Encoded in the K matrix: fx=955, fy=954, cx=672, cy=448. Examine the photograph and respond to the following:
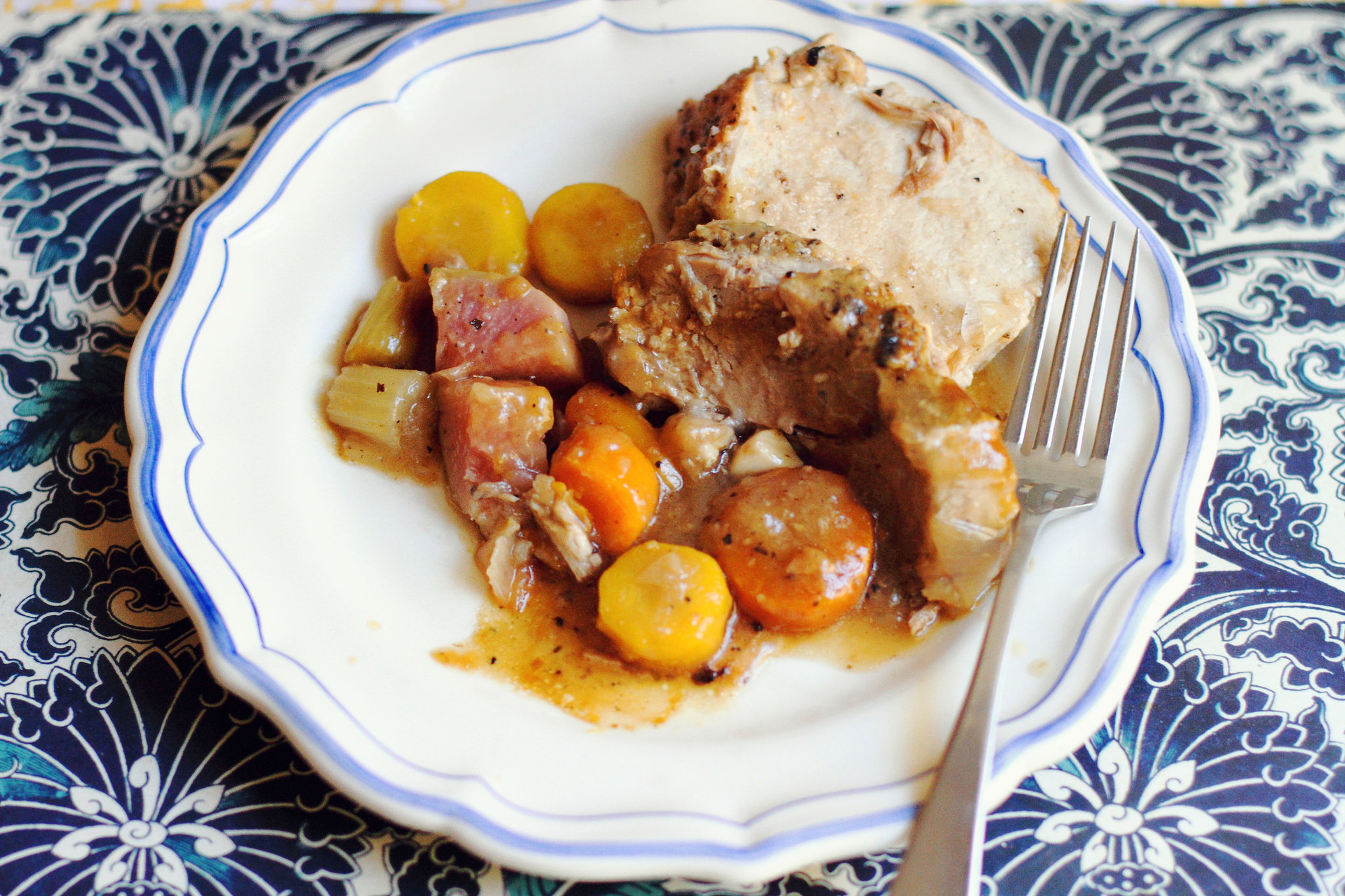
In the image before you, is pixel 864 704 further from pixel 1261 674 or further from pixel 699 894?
pixel 1261 674

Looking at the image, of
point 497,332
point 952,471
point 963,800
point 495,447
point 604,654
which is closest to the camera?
point 963,800

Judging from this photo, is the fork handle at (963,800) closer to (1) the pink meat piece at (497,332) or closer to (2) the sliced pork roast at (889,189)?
(2) the sliced pork roast at (889,189)

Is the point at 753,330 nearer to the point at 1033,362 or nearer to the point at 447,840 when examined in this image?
the point at 1033,362

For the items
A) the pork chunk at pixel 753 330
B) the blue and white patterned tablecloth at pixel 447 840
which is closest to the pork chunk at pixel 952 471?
the pork chunk at pixel 753 330

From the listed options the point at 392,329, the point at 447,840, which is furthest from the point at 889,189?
the point at 447,840

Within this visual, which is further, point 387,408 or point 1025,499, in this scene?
point 387,408

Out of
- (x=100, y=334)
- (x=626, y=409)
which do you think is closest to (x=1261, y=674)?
(x=626, y=409)
